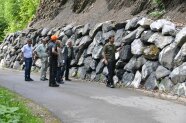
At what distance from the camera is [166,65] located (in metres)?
15.5

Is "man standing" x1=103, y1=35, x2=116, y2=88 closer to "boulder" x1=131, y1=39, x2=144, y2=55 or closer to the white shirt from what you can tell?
"boulder" x1=131, y1=39, x2=144, y2=55

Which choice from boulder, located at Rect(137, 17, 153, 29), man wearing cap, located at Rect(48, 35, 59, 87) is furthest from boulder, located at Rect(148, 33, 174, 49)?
man wearing cap, located at Rect(48, 35, 59, 87)

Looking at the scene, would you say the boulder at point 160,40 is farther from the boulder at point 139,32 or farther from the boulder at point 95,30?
the boulder at point 95,30

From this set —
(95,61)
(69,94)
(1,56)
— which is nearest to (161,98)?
(69,94)

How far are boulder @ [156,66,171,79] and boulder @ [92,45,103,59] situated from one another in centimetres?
493

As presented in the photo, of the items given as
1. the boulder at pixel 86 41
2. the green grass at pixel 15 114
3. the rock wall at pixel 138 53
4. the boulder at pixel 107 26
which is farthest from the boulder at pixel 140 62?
the green grass at pixel 15 114

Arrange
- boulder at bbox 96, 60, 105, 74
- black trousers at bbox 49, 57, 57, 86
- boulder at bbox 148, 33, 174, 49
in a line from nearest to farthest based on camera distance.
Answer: boulder at bbox 148, 33, 174, 49 < black trousers at bbox 49, 57, 57, 86 < boulder at bbox 96, 60, 105, 74

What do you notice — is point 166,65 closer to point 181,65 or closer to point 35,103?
point 181,65

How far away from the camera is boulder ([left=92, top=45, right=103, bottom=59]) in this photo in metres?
20.3

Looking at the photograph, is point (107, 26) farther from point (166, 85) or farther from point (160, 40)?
point (166, 85)

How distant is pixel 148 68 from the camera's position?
53.5ft

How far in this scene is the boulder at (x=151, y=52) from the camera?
16.2 meters

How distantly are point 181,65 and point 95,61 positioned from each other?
6636 millimetres

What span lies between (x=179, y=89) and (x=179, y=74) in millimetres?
514
